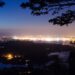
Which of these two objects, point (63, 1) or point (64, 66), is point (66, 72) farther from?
point (63, 1)

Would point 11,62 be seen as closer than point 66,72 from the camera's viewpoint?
No

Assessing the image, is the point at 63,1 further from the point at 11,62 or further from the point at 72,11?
the point at 11,62

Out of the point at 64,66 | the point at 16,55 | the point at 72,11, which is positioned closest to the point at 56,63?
the point at 64,66

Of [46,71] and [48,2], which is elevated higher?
[48,2]

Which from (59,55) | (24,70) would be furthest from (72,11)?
(24,70)

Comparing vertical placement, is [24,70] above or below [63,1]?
below

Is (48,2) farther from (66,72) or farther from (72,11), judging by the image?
(66,72)

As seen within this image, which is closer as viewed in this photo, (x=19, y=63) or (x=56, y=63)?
(x=56, y=63)
